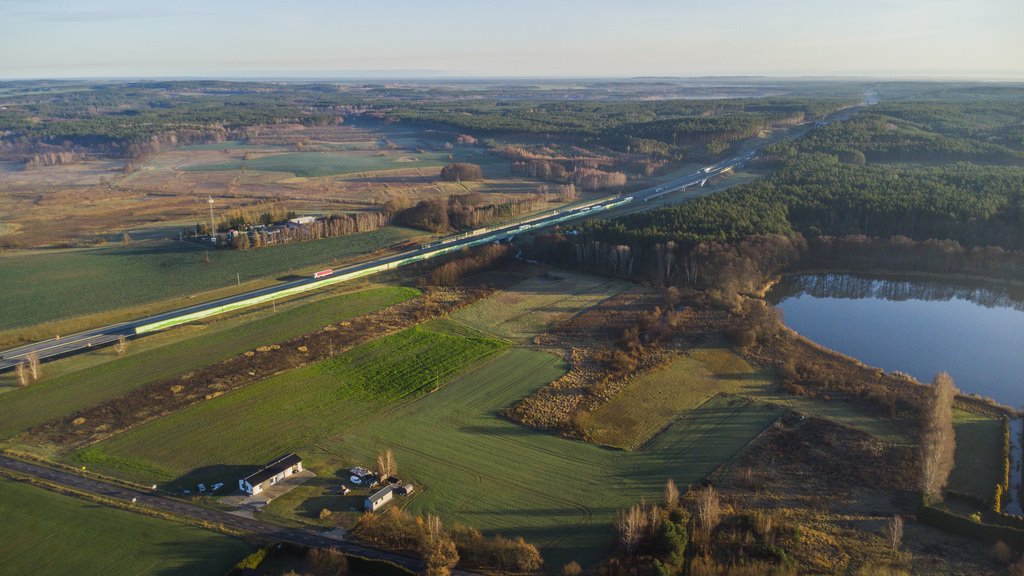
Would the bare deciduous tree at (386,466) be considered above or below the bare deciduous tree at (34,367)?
below

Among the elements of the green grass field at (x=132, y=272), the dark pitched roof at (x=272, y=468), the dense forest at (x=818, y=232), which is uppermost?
the dense forest at (x=818, y=232)

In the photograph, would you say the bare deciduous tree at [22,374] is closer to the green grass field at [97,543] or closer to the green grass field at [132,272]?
the green grass field at [132,272]

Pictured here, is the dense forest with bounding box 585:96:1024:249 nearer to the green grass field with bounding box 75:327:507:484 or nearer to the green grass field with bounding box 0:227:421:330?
the green grass field with bounding box 75:327:507:484

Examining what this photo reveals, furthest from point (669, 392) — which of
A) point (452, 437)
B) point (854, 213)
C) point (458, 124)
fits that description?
point (458, 124)

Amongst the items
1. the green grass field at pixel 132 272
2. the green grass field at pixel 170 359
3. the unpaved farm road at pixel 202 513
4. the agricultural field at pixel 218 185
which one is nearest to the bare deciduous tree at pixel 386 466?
the unpaved farm road at pixel 202 513

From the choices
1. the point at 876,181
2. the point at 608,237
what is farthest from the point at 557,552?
the point at 876,181

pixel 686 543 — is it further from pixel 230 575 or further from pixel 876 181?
pixel 876 181
